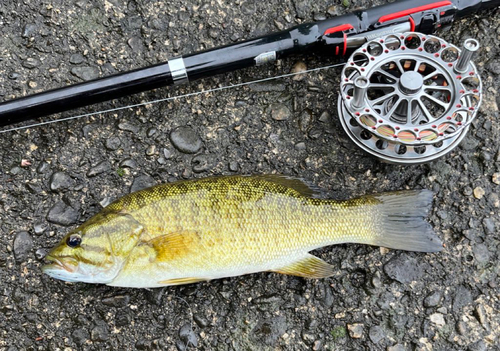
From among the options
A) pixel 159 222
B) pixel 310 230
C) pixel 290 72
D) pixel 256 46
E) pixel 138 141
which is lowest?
pixel 310 230

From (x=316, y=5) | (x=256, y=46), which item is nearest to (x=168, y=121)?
(x=256, y=46)

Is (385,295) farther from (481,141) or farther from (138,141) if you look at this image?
(138,141)

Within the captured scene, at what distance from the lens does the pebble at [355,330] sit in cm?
295

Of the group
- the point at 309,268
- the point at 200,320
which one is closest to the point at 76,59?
the point at 200,320

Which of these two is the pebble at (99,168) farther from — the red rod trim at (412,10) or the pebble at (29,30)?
the red rod trim at (412,10)

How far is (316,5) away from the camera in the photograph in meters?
3.32

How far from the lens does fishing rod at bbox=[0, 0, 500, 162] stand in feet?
9.32

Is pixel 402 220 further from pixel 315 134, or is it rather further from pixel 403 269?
pixel 315 134

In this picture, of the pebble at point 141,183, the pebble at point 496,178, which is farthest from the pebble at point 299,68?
the pebble at point 496,178

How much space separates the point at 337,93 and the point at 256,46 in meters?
0.69

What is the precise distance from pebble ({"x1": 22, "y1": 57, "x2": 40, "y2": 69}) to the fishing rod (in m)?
0.54

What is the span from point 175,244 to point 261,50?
1341 millimetres

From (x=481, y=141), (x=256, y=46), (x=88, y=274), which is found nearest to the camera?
(x=88, y=274)

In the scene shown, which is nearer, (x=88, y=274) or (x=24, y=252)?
(x=88, y=274)
